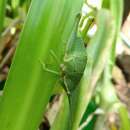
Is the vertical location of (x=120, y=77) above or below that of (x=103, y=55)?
below

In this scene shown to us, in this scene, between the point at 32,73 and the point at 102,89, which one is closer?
the point at 32,73

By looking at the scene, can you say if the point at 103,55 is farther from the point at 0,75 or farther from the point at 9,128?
the point at 0,75

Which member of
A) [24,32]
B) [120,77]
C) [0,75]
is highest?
[24,32]

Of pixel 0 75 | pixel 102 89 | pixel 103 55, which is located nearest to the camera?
pixel 103 55

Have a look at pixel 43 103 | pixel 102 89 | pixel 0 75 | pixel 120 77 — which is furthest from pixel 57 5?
pixel 120 77

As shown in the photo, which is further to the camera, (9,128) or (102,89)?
(102,89)

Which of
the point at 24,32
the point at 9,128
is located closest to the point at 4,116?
the point at 9,128

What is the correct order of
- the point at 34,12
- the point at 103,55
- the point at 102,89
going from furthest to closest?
the point at 102,89 < the point at 103,55 < the point at 34,12

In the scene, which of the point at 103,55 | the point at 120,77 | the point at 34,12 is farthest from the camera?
the point at 120,77

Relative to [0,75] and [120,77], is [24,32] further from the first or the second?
[120,77]
